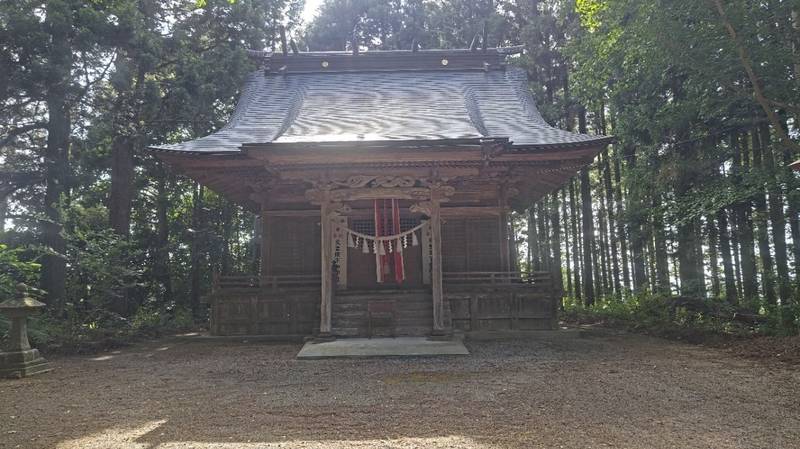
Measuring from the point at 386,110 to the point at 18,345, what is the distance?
796 centimetres

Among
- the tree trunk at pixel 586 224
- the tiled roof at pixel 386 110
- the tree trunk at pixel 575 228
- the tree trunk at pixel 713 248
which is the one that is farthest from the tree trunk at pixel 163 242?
the tree trunk at pixel 713 248

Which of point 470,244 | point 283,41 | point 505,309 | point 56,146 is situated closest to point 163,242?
point 56,146

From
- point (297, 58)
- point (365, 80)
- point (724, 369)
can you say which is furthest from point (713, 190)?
point (297, 58)

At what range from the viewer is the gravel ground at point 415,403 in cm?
370

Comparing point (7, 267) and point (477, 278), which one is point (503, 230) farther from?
point (7, 267)

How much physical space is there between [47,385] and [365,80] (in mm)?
10349

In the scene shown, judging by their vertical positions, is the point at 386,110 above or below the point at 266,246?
above

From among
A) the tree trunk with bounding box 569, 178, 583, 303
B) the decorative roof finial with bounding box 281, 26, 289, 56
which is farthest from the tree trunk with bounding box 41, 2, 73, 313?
the tree trunk with bounding box 569, 178, 583, 303

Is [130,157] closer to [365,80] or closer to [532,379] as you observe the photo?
[365,80]

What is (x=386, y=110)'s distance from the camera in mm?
10914

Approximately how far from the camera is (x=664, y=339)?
9.48m

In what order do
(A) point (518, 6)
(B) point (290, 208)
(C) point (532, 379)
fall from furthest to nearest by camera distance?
(A) point (518, 6)
(B) point (290, 208)
(C) point (532, 379)

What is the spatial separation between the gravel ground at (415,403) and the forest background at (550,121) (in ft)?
10.7

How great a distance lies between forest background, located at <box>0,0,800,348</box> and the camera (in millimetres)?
8805
